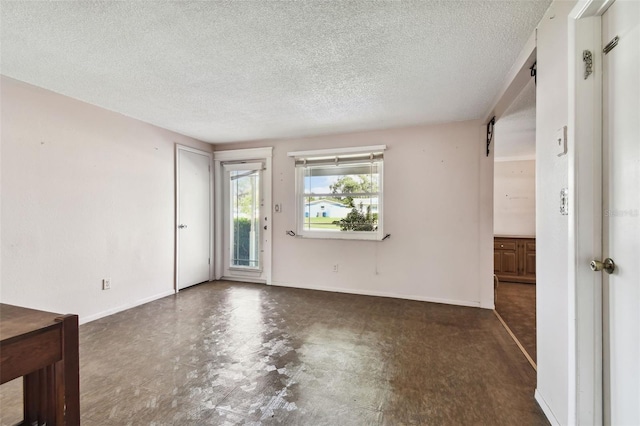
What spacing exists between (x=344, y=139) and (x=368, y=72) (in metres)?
1.87

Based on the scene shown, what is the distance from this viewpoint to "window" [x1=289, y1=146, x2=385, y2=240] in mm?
4066

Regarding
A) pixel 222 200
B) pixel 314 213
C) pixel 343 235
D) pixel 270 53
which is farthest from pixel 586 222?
pixel 222 200

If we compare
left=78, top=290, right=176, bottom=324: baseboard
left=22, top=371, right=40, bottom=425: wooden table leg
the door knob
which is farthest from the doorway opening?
left=78, top=290, right=176, bottom=324: baseboard

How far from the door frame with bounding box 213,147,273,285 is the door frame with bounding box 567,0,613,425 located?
3.87 meters

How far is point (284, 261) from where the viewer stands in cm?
454

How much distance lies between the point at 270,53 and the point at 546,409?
2.93m

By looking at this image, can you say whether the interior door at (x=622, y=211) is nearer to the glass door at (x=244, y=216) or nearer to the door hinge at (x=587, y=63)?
the door hinge at (x=587, y=63)

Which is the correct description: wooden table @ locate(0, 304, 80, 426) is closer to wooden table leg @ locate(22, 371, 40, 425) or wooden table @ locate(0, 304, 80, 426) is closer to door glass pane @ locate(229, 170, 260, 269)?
wooden table leg @ locate(22, 371, 40, 425)

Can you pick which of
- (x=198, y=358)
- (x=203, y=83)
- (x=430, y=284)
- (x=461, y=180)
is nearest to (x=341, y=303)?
(x=430, y=284)

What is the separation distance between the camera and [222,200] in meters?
5.00

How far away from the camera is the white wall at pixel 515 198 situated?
5.30 m

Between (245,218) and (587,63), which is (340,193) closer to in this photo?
(245,218)

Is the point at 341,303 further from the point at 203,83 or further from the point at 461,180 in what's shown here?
the point at 203,83

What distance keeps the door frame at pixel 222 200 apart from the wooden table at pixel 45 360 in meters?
3.48
